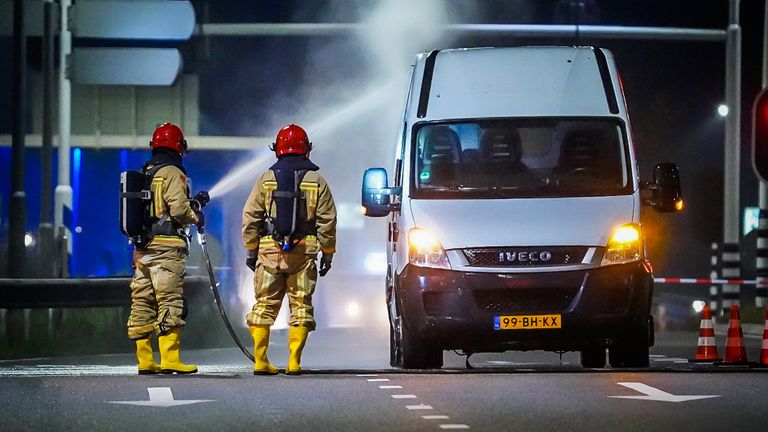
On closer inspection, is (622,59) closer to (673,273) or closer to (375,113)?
(673,273)

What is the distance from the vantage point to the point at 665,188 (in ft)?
51.5

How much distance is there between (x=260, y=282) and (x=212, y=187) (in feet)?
155

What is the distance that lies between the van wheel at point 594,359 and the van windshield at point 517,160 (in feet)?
6.03

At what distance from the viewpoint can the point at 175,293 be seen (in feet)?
49.5

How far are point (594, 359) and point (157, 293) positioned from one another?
4.06 m

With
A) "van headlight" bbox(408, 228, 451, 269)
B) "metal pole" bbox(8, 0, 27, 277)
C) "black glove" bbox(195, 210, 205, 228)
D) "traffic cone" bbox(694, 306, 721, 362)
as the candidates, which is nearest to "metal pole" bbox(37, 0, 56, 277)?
"metal pole" bbox(8, 0, 27, 277)

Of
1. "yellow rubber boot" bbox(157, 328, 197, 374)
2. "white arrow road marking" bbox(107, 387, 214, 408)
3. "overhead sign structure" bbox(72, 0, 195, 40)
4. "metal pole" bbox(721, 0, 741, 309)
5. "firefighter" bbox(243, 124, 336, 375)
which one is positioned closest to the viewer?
"white arrow road marking" bbox(107, 387, 214, 408)

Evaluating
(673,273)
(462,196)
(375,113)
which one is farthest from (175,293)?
(673,273)

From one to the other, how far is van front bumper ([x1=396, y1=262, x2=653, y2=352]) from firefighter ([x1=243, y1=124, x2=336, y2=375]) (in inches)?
32.8

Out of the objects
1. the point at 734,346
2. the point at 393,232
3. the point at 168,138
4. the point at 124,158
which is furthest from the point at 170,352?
the point at 124,158

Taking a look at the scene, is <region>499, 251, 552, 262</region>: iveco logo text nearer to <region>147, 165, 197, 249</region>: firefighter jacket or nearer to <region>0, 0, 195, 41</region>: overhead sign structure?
<region>147, 165, 197, 249</region>: firefighter jacket

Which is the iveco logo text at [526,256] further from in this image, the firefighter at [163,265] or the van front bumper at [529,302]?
the firefighter at [163,265]

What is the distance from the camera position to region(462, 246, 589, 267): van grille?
14.9m

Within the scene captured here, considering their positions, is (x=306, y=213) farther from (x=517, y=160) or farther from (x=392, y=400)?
(x=392, y=400)
